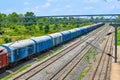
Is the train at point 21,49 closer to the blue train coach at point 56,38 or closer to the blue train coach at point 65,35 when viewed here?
the blue train coach at point 56,38

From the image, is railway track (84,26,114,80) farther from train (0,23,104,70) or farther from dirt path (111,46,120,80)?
train (0,23,104,70)

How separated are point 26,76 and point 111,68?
11773 mm

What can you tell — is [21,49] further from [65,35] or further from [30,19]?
[30,19]

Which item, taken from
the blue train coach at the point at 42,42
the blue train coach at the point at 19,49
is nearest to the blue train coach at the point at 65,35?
the blue train coach at the point at 42,42

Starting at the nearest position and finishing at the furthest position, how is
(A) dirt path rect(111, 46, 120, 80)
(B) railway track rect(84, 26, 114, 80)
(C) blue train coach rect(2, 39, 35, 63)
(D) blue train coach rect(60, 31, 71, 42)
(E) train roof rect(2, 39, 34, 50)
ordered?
(B) railway track rect(84, 26, 114, 80) → (A) dirt path rect(111, 46, 120, 80) → (C) blue train coach rect(2, 39, 35, 63) → (E) train roof rect(2, 39, 34, 50) → (D) blue train coach rect(60, 31, 71, 42)

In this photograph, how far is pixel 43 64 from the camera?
42375 millimetres

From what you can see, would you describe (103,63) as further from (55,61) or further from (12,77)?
(12,77)

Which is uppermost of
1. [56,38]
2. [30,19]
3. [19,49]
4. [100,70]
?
[19,49]

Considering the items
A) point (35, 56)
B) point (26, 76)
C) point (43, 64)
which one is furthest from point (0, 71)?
point (35, 56)

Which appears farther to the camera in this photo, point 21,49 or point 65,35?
point 65,35

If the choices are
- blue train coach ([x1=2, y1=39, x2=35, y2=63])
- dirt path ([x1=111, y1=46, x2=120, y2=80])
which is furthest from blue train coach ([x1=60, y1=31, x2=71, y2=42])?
dirt path ([x1=111, y1=46, x2=120, y2=80])

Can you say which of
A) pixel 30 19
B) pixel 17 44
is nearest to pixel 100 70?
pixel 17 44

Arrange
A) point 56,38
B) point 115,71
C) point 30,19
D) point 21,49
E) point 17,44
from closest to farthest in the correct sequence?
point 115,71
point 17,44
point 21,49
point 56,38
point 30,19

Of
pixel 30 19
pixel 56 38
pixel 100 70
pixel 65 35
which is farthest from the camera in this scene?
pixel 30 19
